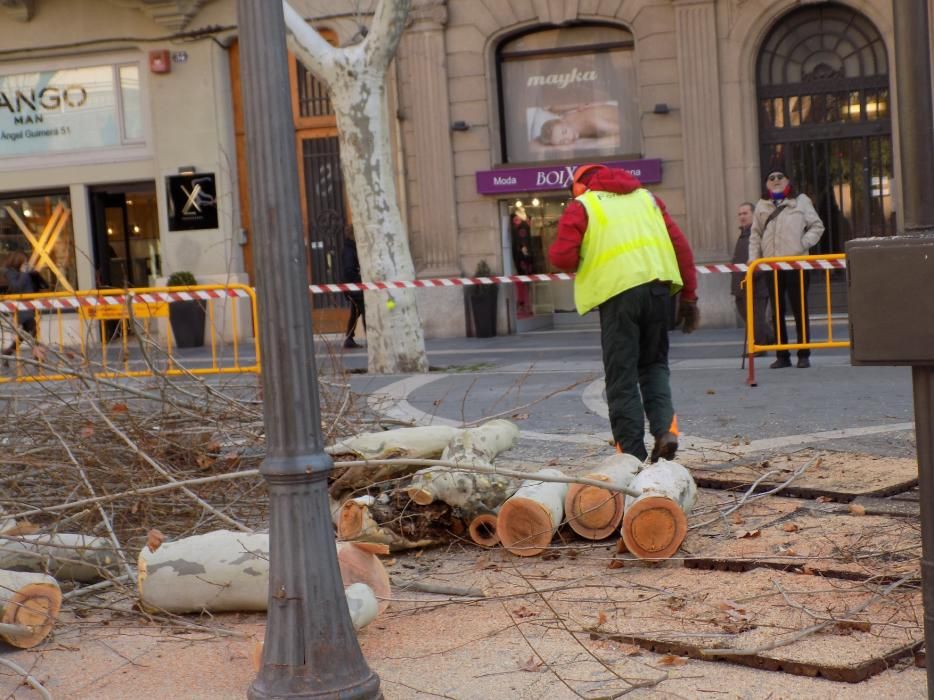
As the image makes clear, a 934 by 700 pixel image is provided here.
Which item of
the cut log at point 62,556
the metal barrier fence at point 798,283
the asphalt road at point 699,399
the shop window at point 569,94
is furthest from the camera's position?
the shop window at point 569,94

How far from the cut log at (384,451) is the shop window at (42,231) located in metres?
17.6

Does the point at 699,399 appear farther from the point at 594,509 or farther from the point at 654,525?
the point at 654,525

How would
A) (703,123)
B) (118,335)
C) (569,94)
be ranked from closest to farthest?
(118,335) < (703,123) < (569,94)

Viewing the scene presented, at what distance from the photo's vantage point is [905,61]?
2.97m

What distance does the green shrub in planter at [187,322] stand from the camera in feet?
67.3

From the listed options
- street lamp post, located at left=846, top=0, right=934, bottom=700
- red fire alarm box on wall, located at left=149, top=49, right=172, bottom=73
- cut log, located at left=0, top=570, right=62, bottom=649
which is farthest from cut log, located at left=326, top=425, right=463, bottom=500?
red fire alarm box on wall, located at left=149, top=49, right=172, bottom=73

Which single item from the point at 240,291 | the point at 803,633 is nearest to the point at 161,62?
the point at 240,291

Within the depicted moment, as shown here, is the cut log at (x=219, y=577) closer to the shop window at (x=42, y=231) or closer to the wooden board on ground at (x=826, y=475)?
the wooden board on ground at (x=826, y=475)

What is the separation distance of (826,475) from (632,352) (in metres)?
1.16

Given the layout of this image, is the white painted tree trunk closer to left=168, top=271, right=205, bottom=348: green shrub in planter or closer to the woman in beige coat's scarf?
the woman in beige coat's scarf

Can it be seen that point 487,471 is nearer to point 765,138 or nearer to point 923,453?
point 923,453

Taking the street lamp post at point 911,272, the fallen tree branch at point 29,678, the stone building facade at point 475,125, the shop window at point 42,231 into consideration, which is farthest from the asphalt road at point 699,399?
the shop window at point 42,231

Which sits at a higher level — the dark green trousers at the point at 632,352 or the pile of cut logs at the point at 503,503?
the dark green trousers at the point at 632,352

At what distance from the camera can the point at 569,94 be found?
2045cm
